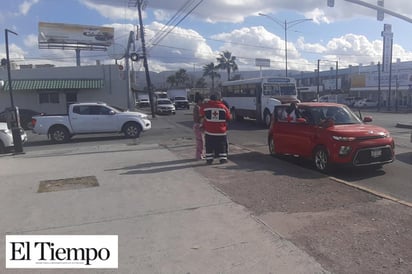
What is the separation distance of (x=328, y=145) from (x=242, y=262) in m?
5.71

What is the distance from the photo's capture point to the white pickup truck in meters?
19.5

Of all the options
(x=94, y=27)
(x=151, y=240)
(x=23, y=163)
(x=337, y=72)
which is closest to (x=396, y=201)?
(x=151, y=240)

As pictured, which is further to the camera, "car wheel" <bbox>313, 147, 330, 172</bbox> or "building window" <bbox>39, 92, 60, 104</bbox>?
"building window" <bbox>39, 92, 60, 104</bbox>

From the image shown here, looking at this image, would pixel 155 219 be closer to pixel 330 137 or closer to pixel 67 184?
pixel 67 184

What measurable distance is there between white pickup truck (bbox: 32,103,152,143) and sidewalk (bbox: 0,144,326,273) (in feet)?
29.2

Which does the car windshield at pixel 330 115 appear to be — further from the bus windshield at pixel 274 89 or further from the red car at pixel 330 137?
the bus windshield at pixel 274 89

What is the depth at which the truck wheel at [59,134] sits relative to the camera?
1961cm

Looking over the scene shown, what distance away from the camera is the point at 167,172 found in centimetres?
980

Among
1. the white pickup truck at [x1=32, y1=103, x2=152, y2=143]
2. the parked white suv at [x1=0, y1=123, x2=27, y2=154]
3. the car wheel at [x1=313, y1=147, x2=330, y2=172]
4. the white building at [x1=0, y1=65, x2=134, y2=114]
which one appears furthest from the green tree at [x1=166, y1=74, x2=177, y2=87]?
the car wheel at [x1=313, y1=147, x2=330, y2=172]

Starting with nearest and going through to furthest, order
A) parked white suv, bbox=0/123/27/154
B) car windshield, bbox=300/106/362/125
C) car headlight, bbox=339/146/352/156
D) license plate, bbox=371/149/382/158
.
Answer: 1. car headlight, bbox=339/146/352/156
2. license plate, bbox=371/149/382/158
3. car windshield, bbox=300/106/362/125
4. parked white suv, bbox=0/123/27/154

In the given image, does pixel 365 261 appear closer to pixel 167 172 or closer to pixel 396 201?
pixel 396 201

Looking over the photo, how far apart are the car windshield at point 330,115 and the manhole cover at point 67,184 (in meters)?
5.38

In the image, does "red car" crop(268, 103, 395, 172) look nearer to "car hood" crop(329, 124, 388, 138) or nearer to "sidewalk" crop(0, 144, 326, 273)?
"car hood" crop(329, 124, 388, 138)

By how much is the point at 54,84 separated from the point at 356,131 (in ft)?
110
